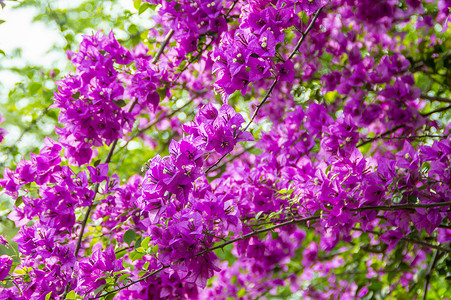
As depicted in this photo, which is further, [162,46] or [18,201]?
[162,46]

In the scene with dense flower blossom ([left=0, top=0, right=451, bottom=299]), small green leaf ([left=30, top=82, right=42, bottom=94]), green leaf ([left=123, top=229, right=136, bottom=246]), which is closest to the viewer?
dense flower blossom ([left=0, top=0, right=451, bottom=299])

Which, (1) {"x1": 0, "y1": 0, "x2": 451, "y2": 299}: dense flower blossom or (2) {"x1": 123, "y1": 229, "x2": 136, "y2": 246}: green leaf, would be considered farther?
(2) {"x1": 123, "y1": 229, "x2": 136, "y2": 246}: green leaf

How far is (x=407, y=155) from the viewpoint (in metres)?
1.57

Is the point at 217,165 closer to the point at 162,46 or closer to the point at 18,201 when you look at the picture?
the point at 162,46

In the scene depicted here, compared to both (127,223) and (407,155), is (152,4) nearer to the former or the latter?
(127,223)

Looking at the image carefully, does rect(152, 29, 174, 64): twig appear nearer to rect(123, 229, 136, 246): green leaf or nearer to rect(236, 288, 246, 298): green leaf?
rect(123, 229, 136, 246): green leaf

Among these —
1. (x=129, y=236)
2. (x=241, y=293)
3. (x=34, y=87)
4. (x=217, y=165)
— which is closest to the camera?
(x=129, y=236)

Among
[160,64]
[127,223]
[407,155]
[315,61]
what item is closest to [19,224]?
[127,223]

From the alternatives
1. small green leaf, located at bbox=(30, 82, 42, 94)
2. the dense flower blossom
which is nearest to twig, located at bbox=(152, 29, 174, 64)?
the dense flower blossom

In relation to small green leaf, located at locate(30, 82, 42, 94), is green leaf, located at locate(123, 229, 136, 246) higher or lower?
lower

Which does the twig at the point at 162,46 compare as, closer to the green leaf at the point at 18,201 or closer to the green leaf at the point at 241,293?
the green leaf at the point at 18,201

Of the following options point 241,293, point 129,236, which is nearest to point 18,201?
point 129,236

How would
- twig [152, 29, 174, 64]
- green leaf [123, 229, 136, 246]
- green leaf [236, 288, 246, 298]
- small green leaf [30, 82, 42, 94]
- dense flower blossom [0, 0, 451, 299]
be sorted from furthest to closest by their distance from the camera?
1. green leaf [236, 288, 246, 298]
2. small green leaf [30, 82, 42, 94]
3. twig [152, 29, 174, 64]
4. green leaf [123, 229, 136, 246]
5. dense flower blossom [0, 0, 451, 299]

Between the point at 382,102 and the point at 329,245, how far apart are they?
3.00 ft
